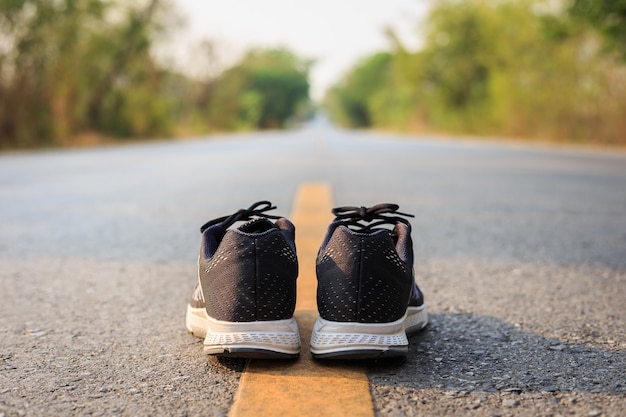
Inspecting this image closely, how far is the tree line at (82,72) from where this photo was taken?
14.2 meters

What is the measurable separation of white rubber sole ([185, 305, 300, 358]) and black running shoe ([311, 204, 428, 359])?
7 cm

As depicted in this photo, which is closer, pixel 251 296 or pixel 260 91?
pixel 251 296

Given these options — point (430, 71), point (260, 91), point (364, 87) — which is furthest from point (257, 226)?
point (364, 87)

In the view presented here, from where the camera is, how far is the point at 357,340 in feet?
5.52

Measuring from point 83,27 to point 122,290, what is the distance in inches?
648

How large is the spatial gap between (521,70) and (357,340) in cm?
1950

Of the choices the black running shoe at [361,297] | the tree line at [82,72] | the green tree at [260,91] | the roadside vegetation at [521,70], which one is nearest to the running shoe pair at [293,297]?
the black running shoe at [361,297]

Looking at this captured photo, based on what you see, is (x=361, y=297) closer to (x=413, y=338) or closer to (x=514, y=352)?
(x=413, y=338)

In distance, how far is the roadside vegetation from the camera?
Result: 14.4m

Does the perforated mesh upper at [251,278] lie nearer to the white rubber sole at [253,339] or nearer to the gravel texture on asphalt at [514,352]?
the white rubber sole at [253,339]

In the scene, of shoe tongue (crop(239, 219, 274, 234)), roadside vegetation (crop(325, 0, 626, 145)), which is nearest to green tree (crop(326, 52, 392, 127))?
roadside vegetation (crop(325, 0, 626, 145))

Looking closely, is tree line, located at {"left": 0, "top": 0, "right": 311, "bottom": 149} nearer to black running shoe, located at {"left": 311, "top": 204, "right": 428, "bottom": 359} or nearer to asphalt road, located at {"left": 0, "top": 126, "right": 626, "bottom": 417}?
asphalt road, located at {"left": 0, "top": 126, "right": 626, "bottom": 417}

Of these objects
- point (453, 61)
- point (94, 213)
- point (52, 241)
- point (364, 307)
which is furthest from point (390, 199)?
point (453, 61)

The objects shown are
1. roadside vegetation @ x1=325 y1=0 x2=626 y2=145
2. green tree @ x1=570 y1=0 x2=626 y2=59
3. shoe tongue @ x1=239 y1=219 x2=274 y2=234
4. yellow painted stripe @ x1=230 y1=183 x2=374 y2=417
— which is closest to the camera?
yellow painted stripe @ x1=230 y1=183 x2=374 y2=417
